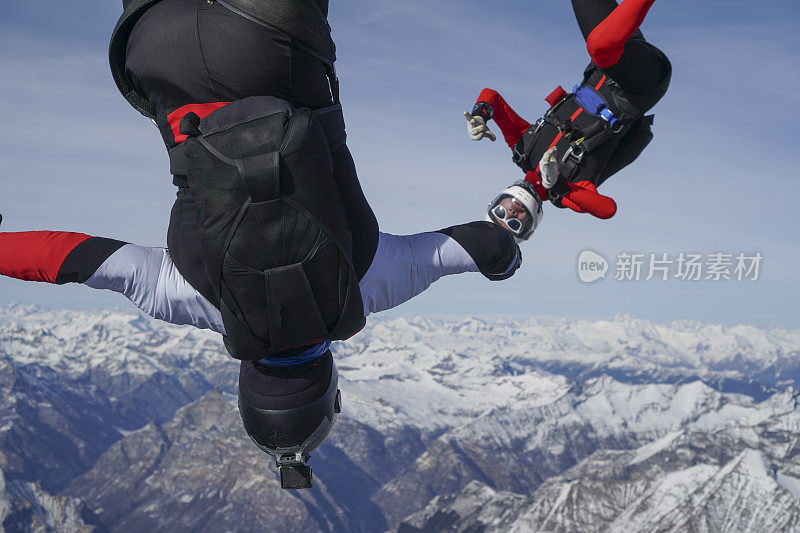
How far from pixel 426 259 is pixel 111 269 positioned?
2.23 metres

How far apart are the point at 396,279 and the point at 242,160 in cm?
151

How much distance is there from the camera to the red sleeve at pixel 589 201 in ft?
18.3

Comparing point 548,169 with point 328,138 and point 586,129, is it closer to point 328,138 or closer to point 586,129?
point 586,129

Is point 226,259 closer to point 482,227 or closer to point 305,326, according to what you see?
point 305,326

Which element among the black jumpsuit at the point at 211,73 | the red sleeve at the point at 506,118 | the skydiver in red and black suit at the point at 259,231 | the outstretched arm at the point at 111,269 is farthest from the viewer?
the red sleeve at the point at 506,118

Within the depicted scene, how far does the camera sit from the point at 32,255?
14.4 ft

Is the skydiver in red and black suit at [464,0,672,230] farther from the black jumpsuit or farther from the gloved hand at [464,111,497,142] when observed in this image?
the black jumpsuit

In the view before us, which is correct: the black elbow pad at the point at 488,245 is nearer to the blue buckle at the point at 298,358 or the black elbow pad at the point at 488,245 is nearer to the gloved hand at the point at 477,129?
the gloved hand at the point at 477,129

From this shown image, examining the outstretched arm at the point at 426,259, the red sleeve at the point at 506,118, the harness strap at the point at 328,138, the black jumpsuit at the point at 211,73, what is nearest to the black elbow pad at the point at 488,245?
the outstretched arm at the point at 426,259

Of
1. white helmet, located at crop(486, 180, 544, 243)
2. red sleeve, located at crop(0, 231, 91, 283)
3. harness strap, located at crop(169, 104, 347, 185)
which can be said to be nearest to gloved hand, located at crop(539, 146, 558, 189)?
white helmet, located at crop(486, 180, 544, 243)

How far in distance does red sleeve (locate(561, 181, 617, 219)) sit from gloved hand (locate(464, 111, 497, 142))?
0.90m

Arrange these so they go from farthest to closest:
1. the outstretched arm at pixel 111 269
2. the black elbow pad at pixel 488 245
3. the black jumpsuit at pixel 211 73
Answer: the black elbow pad at pixel 488 245 < the outstretched arm at pixel 111 269 < the black jumpsuit at pixel 211 73

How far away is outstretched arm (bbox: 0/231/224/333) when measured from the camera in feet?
14.5

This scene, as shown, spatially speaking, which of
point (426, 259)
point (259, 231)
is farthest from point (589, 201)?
point (259, 231)
